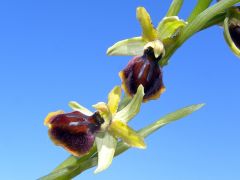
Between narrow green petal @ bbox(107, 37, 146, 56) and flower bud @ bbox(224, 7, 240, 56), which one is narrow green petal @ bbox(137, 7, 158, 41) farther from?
flower bud @ bbox(224, 7, 240, 56)

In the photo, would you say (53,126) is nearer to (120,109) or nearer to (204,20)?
(120,109)

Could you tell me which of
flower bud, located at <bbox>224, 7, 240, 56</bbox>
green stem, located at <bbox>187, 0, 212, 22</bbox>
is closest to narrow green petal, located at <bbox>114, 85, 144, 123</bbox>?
green stem, located at <bbox>187, 0, 212, 22</bbox>

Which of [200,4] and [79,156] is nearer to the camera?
[79,156]

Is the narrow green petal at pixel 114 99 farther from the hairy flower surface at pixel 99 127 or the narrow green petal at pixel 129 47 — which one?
the narrow green petal at pixel 129 47

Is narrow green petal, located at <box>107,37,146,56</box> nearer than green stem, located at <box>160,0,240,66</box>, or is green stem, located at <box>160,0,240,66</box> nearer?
green stem, located at <box>160,0,240,66</box>

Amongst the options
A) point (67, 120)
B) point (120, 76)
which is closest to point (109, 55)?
point (120, 76)

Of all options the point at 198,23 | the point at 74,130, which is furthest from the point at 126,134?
the point at 198,23

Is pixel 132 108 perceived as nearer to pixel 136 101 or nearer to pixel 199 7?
pixel 136 101

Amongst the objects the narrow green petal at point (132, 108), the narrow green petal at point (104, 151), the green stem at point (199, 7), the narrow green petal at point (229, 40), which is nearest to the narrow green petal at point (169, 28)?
the green stem at point (199, 7)
